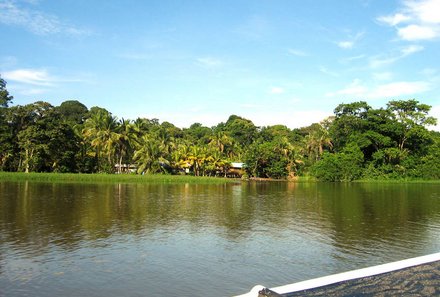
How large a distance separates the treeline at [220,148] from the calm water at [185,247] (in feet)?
107

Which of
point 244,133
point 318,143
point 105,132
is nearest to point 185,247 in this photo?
point 105,132

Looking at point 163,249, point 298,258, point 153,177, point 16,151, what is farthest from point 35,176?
point 298,258

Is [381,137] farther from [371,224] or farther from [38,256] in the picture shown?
[38,256]

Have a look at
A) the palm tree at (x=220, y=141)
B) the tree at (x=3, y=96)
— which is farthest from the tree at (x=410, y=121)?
the tree at (x=3, y=96)

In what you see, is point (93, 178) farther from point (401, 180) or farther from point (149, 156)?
point (401, 180)

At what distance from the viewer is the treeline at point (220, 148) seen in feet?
167

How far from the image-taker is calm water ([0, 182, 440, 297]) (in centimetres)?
863

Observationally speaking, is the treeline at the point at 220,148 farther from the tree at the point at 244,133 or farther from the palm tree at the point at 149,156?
the tree at the point at 244,133

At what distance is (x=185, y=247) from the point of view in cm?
1216

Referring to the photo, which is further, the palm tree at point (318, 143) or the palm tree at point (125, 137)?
the palm tree at point (318, 143)

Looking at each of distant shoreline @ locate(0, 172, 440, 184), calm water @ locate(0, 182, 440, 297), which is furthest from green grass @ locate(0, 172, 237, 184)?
calm water @ locate(0, 182, 440, 297)

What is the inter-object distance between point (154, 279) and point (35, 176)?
40269mm

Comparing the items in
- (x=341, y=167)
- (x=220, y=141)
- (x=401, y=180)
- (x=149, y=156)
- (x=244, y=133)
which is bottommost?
(x=401, y=180)

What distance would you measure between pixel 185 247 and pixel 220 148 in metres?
61.1
